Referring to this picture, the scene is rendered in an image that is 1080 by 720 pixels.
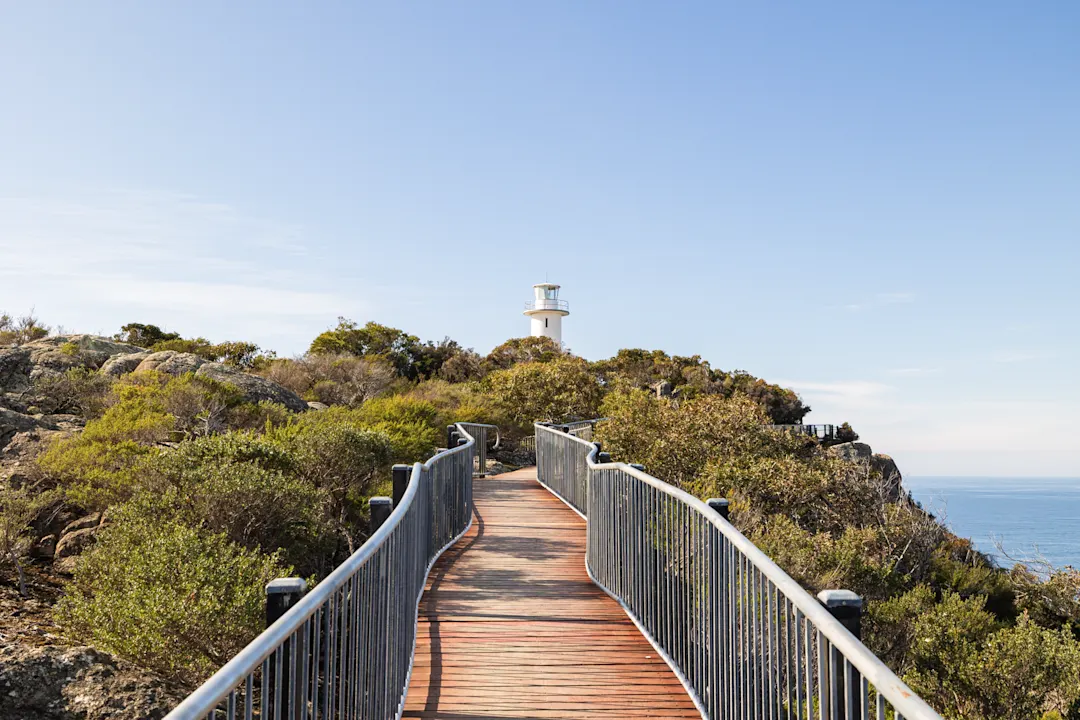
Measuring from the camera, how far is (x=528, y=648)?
6.21 metres

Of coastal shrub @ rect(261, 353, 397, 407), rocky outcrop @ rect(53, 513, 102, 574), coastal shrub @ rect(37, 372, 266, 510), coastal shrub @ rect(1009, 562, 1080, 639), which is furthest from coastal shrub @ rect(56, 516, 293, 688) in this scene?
coastal shrub @ rect(261, 353, 397, 407)

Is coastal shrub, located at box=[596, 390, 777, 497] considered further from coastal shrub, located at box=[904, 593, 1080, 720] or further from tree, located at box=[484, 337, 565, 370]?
tree, located at box=[484, 337, 565, 370]

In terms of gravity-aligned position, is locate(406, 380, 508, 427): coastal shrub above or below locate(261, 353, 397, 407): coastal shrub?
below

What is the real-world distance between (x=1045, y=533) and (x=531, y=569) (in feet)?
298

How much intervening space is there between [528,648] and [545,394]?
24.6 meters

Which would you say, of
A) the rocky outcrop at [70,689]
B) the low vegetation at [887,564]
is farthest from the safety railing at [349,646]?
the low vegetation at [887,564]

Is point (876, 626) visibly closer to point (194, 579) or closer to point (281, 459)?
point (281, 459)

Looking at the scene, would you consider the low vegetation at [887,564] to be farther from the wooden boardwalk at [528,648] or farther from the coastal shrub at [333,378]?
the coastal shrub at [333,378]

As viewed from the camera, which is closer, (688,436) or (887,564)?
(887,564)

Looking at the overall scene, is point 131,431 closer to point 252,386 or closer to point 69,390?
point 252,386

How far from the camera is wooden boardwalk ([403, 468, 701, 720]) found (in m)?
5.05

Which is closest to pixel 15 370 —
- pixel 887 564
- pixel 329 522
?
pixel 329 522

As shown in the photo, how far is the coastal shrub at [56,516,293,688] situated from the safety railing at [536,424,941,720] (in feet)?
11.2

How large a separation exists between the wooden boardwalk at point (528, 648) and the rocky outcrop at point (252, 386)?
1238 cm
